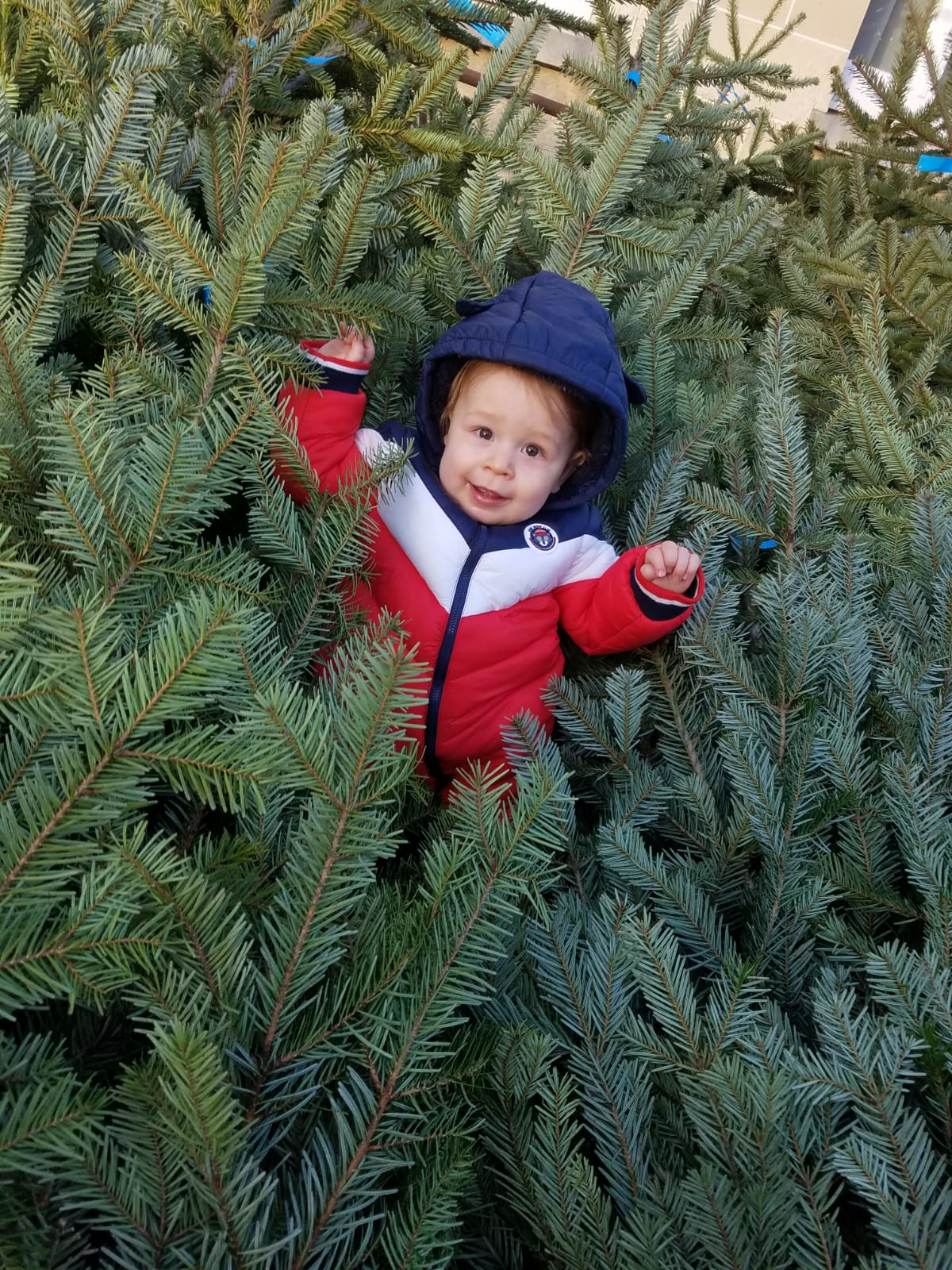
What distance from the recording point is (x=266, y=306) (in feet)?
3.42

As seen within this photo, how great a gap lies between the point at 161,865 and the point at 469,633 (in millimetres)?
770

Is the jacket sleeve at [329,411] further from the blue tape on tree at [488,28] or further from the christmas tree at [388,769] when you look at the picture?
the blue tape on tree at [488,28]

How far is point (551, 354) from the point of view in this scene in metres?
1.22

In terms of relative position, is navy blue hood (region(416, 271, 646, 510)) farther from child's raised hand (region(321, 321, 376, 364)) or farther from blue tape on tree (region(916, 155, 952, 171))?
blue tape on tree (region(916, 155, 952, 171))

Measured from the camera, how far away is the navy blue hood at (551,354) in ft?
4.03

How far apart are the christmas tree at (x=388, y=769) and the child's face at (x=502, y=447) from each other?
17 centimetres

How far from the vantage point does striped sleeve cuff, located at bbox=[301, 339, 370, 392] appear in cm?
120

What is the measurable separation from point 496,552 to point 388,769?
A: 2.05 feet

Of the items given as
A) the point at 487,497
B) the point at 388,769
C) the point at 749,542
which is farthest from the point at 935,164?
the point at 388,769

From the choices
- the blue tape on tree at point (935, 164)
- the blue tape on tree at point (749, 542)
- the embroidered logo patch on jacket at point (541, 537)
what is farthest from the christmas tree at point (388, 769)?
the blue tape on tree at point (935, 164)

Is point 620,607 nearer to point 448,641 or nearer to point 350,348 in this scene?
point 448,641

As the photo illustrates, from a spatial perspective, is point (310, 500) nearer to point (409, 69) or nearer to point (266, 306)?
point (266, 306)

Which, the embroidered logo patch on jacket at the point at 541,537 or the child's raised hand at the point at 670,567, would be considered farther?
the embroidered logo patch on jacket at the point at 541,537

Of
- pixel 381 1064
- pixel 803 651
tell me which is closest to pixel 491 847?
pixel 381 1064
